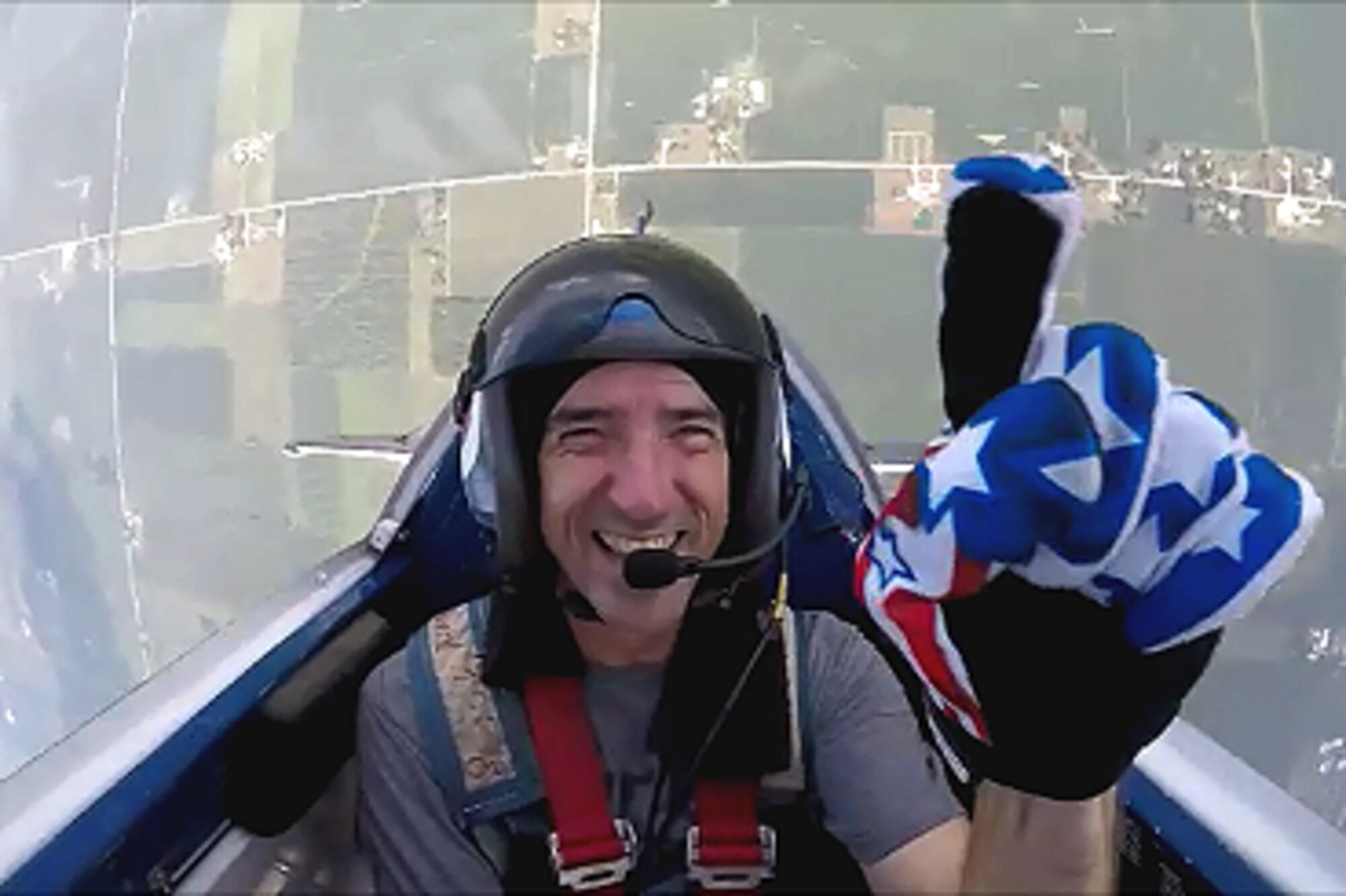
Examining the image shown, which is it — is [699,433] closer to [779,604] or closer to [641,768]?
[779,604]

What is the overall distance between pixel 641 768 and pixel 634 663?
0.28 ft

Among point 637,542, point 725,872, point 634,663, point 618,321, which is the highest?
point 618,321

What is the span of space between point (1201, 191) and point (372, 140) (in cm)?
410

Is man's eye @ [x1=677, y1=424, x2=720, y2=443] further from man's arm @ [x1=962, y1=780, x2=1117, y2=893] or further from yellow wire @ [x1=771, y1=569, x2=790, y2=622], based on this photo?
man's arm @ [x1=962, y1=780, x2=1117, y2=893]

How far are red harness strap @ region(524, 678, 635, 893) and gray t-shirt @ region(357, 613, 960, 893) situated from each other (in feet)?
0.09

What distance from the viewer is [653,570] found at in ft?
2.94

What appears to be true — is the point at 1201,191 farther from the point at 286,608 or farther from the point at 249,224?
the point at 286,608

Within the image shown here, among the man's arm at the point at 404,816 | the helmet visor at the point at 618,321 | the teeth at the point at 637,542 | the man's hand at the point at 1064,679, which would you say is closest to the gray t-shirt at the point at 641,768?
the man's arm at the point at 404,816

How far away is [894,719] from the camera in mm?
969

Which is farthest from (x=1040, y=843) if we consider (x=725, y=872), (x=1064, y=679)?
(x=725, y=872)

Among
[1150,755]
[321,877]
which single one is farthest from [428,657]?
[1150,755]

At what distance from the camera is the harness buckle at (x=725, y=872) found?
0.90m

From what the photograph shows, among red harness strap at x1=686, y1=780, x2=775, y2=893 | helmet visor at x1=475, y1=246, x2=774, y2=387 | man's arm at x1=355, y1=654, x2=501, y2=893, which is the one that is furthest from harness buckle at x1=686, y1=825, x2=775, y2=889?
helmet visor at x1=475, y1=246, x2=774, y2=387

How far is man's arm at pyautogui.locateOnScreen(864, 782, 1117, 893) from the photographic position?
1.99 feet
